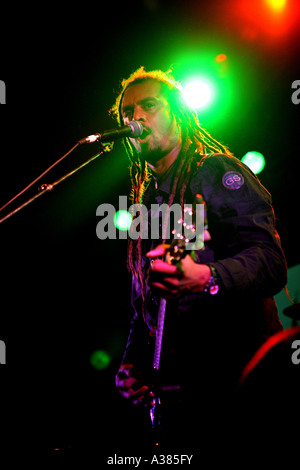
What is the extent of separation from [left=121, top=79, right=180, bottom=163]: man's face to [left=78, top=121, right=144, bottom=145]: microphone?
0.17m

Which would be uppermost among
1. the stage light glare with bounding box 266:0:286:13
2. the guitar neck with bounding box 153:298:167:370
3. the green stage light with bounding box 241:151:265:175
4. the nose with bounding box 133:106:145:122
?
the stage light glare with bounding box 266:0:286:13

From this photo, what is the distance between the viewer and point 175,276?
1120mm

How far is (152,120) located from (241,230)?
4.16ft

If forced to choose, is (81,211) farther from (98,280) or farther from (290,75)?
(290,75)

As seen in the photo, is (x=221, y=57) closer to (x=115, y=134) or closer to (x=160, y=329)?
(x=115, y=134)

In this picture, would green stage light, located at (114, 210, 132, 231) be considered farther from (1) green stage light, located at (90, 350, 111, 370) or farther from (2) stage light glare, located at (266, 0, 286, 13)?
(2) stage light glare, located at (266, 0, 286, 13)

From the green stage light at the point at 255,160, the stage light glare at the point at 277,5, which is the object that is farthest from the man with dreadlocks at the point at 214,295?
the stage light glare at the point at 277,5

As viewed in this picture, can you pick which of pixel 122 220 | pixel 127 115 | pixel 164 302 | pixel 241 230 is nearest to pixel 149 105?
pixel 127 115

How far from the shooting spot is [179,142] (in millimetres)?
2287

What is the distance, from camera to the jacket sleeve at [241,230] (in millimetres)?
1240

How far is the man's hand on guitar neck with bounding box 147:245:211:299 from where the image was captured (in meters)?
1.12

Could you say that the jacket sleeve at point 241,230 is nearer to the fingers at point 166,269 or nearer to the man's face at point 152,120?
the fingers at point 166,269

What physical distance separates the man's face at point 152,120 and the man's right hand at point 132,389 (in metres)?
1.62

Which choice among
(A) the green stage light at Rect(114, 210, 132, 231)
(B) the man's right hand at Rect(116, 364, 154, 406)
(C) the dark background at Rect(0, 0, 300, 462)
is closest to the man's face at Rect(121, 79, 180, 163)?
(C) the dark background at Rect(0, 0, 300, 462)
